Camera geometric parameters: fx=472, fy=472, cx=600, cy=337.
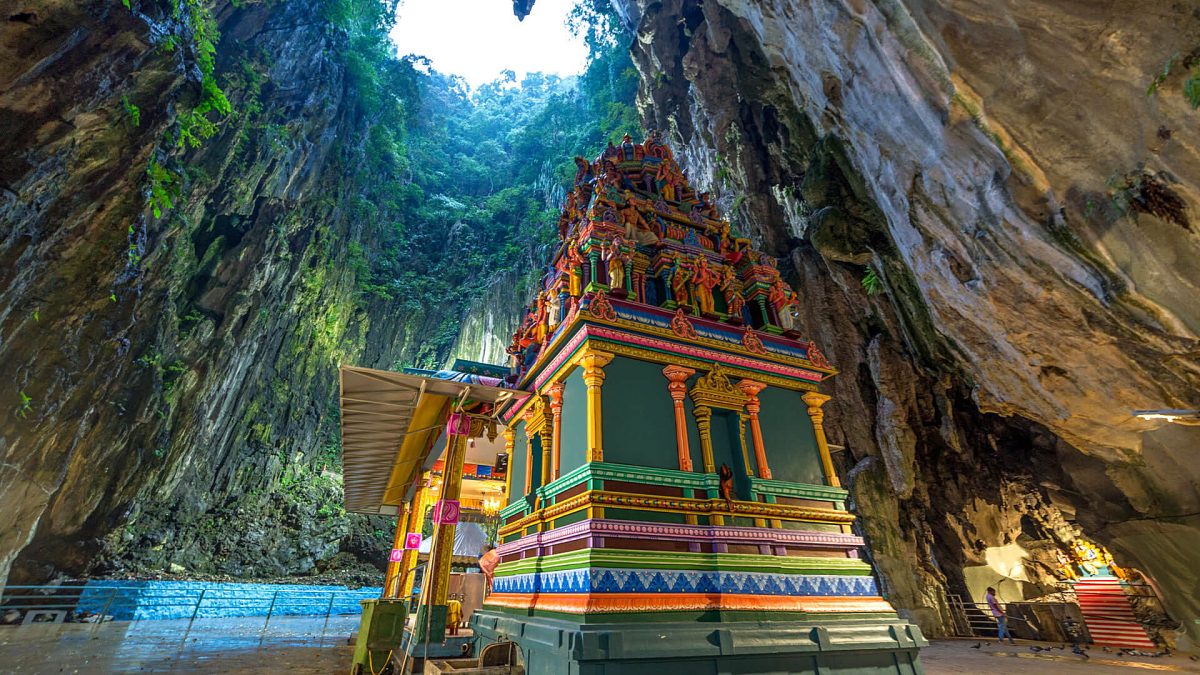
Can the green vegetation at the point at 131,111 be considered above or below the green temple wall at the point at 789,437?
above

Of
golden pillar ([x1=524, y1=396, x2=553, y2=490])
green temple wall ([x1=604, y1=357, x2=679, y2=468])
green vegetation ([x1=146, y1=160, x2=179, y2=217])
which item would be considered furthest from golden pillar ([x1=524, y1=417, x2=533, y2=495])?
green vegetation ([x1=146, y1=160, x2=179, y2=217])

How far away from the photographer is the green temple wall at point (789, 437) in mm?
7957

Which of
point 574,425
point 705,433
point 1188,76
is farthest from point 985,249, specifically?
point 574,425

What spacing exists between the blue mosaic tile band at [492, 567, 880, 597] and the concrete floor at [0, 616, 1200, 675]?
362 cm

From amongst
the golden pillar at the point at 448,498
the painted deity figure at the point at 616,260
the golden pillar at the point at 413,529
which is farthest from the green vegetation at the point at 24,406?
the painted deity figure at the point at 616,260

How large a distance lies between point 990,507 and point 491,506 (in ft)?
58.5

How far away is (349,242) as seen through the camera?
3152 centimetres

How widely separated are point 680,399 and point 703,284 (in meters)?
2.88

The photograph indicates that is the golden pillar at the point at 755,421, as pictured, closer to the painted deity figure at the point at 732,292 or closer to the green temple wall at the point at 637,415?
the green temple wall at the point at 637,415

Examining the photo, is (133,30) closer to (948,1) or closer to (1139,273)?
(948,1)

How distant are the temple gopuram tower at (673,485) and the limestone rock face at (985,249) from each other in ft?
11.3

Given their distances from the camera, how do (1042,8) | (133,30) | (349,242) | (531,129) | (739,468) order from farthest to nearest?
1. (531,129)
2. (349,242)
3. (133,30)
4. (739,468)
5. (1042,8)

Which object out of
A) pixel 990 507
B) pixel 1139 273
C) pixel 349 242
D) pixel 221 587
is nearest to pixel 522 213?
pixel 349 242

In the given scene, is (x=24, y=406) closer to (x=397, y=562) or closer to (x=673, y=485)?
(x=397, y=562)
